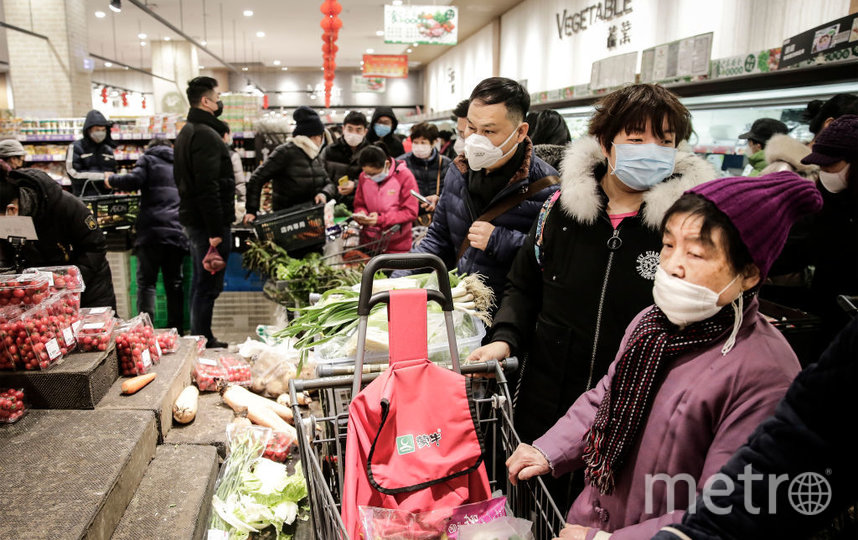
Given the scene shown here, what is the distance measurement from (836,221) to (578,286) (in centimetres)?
207

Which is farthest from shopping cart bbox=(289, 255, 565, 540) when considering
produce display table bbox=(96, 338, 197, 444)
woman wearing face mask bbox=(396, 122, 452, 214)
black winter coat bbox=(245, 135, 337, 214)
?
woman wearing face mask bbox=(396, 122, 452, 214)

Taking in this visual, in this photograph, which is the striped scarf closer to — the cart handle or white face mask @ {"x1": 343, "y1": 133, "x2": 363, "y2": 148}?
the cart handle

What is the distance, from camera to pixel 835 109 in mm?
3365

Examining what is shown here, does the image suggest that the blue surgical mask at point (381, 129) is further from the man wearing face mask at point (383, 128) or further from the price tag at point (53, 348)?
the price tag at point (53, 348)

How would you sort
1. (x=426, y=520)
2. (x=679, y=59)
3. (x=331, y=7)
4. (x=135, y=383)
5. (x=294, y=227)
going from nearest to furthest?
(x=426, y=520), (x=135, y=383), (x=294, y=227), (x=679, y=59), (x=331, y=7)

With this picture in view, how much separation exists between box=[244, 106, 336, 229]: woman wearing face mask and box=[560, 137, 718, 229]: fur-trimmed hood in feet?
11.8

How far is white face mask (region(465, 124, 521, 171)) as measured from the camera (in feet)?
7.93

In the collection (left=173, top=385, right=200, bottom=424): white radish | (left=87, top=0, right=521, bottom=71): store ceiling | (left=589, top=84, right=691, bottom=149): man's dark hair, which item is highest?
(left=87, top=0, right=521, bottom=71): store ceiling

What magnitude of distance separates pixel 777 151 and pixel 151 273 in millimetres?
4843

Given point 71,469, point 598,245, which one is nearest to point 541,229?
point 598,245

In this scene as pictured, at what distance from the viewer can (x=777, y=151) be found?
3.53 metres

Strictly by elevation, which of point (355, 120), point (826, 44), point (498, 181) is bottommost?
point (498, 181)

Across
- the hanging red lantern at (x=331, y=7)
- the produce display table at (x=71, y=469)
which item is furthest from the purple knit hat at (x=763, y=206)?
the hanging red lantern at (x=331, y=7)

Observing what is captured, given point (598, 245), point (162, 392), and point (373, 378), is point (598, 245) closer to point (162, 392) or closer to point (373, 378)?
point (373, 378)
